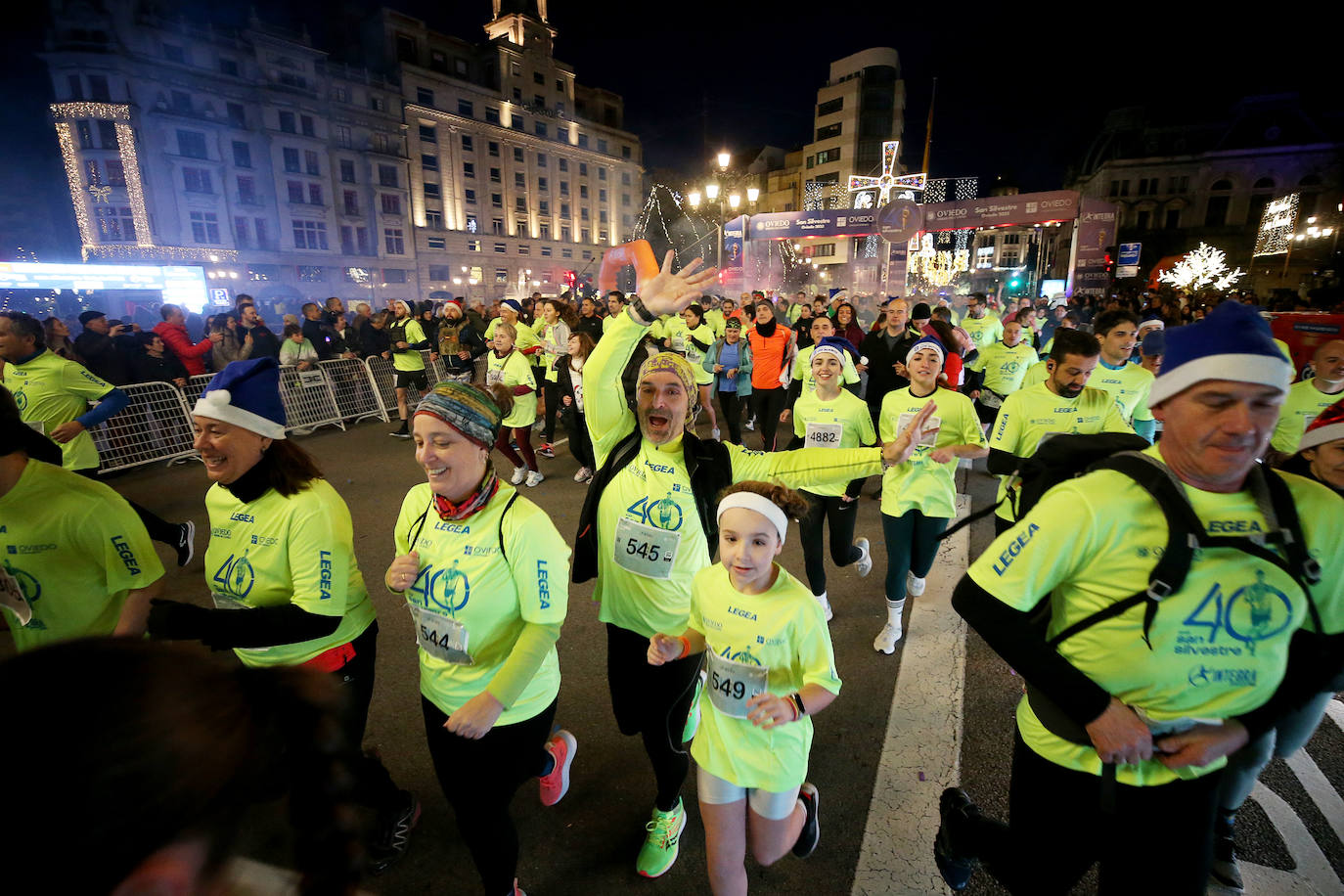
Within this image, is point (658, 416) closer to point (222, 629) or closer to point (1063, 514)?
point (1063, 514)

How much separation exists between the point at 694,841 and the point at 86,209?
58.4 m

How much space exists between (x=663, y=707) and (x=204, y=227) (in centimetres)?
5677

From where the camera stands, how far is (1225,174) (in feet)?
191

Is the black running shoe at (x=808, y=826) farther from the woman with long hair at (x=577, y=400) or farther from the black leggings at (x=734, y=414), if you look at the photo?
the black leggings at (x=734, y=414)

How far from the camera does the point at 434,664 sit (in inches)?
95.9

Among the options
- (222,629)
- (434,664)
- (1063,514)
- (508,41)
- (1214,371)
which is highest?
(508,41)

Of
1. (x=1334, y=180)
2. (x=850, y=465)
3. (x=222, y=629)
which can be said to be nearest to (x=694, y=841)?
(x=850, y=465)

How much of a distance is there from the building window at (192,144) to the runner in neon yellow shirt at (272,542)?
185 feet

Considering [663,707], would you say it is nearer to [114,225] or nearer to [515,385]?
[515,385]

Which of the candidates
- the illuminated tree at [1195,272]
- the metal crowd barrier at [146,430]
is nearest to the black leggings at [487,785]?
the metal crowd barrier at [146,430]

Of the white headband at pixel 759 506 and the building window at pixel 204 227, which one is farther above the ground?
the building window at pixel 204 227

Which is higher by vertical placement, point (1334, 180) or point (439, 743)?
point (1334, 180)

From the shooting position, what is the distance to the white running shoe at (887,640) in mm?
4438

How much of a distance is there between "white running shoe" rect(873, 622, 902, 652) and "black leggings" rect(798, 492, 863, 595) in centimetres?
56
